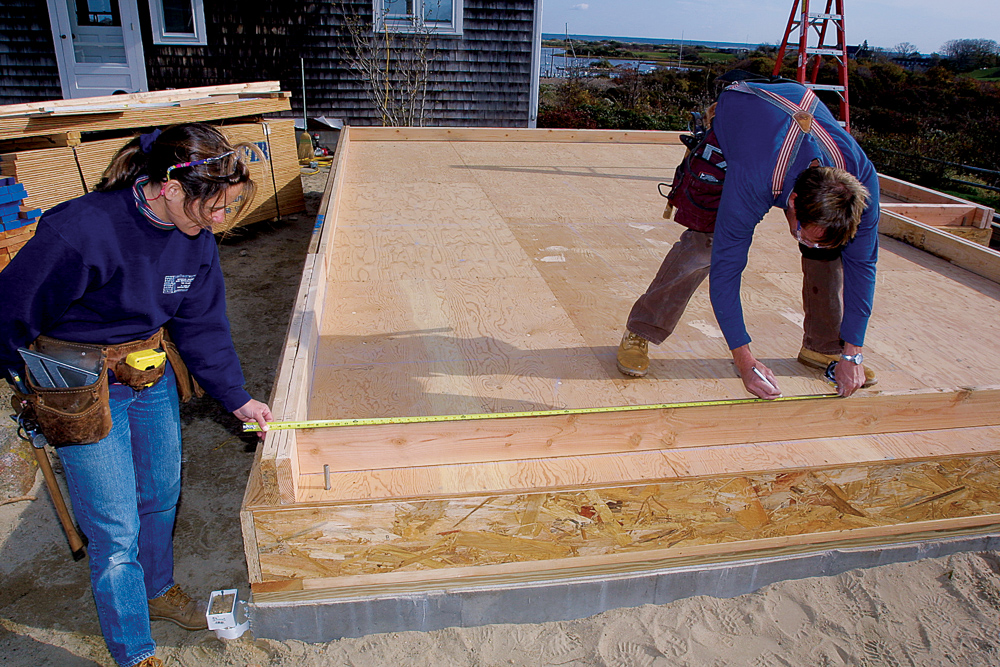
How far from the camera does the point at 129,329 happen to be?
192 centimetres

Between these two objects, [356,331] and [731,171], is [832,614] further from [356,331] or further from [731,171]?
[356,331]

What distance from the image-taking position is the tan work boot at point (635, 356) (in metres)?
2.99

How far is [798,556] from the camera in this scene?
2645 millimetres

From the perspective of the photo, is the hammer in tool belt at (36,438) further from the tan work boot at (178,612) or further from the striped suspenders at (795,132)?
the striped suspenders at (795,132)

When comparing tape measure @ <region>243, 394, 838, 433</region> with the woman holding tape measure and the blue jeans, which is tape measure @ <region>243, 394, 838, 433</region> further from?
the blue jeans

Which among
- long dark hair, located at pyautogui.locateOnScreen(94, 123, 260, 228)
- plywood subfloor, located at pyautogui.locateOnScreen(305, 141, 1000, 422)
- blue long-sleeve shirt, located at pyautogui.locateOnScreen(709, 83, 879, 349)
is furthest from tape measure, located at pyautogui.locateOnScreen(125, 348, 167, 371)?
blue long-sleeve shirt, located at pyautogui.locateOnScreen(709, 83, 879, 349)

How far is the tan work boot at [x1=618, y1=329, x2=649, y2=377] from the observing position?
2.99m

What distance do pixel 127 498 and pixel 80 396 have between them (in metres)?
0.39

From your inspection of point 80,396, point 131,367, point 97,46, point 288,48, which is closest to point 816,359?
point 131,367

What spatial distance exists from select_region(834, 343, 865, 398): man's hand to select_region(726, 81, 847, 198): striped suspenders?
2.28ft

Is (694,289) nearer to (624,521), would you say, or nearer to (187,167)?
(624,521)

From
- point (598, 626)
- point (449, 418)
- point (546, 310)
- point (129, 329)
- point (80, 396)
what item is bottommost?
point (598, 626)

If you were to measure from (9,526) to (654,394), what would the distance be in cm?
286

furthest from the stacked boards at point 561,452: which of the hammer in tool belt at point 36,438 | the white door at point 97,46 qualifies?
the white door at point 97,46
